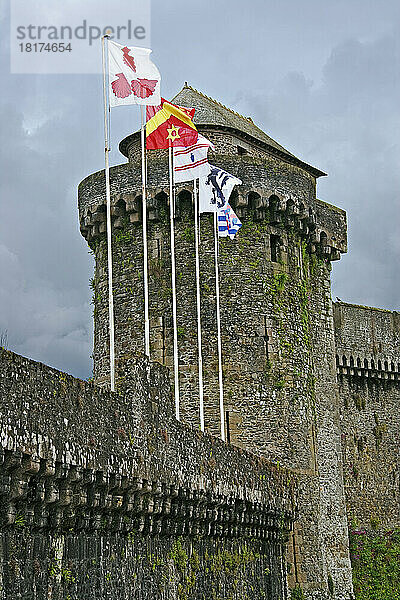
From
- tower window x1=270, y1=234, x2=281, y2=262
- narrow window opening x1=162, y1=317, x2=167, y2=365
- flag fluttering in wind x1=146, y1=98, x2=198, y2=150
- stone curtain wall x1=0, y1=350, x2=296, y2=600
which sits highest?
flag fluttering in wind x1=146, y1=98, x2=198, y2=150

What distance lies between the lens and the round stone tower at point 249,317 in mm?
28453

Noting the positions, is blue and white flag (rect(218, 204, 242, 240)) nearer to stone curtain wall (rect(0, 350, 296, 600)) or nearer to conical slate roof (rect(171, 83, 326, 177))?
conical slate roof (rect(171, 83, 326, 177))

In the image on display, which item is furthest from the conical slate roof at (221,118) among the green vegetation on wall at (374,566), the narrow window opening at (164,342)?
the green vegetation on wall at (374,566)

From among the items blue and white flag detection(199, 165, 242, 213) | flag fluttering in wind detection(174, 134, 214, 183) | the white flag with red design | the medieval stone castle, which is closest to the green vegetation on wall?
the medieval stone castle

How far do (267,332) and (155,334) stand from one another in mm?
3258

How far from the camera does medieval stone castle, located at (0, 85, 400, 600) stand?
13531 mm

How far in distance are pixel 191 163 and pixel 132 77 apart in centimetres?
469

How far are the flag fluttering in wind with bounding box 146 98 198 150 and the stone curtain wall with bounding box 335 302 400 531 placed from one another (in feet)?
47.6

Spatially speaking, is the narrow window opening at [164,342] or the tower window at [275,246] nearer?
the narrow window opening at [164,342]

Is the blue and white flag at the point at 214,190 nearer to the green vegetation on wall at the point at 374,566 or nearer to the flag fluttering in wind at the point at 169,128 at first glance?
the flag fluttering in wind at the point at 169,128

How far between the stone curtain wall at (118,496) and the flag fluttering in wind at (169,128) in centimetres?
841

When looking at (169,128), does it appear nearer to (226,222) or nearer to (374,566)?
(226,222)

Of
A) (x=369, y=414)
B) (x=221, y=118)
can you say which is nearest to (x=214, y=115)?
(x=221, y=118)

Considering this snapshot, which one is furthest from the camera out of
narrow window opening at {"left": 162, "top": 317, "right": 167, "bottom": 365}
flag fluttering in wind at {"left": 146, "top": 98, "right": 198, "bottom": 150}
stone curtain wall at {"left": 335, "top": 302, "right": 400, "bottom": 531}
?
stone curtain wall at {"left": 335, "top": 302, "right": 400, "bottom": 531}
